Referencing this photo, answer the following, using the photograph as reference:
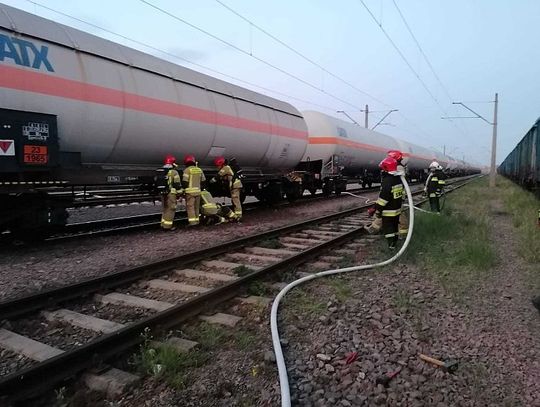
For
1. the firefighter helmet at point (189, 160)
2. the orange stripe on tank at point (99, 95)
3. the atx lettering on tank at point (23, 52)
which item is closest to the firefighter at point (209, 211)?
the firefighter helmet at point (189, 160)

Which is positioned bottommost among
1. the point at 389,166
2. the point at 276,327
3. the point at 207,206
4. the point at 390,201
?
the point at 276,327

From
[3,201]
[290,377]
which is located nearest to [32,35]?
[3,201]

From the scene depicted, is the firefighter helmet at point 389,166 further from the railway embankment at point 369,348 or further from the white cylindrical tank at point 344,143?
the white cylindrical tank at point 344,143

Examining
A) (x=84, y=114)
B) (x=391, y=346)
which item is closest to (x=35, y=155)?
(x=84, y=114)

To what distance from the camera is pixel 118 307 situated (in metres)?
4.71

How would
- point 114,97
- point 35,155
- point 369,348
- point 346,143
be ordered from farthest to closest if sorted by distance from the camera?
point 346,143, point 114,97, point 35,155, point 369,348

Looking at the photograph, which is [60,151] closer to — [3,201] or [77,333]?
[3,201]

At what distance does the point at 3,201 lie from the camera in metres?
7.26

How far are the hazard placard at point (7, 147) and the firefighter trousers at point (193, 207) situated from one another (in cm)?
422

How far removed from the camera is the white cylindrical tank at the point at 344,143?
767 inches

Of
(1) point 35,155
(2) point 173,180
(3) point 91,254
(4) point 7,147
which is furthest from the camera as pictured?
(2) point 173,180

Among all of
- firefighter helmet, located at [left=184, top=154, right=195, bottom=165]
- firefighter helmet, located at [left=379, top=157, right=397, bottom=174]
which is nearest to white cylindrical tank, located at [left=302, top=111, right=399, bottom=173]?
firefighter helmet, located at [left=184, top=154, right=195, bottom=165]

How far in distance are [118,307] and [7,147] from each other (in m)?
3.44

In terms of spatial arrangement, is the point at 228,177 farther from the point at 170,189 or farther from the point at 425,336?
the point at 425,336
